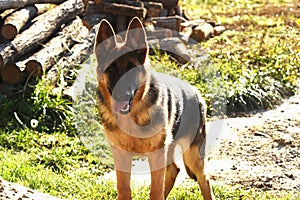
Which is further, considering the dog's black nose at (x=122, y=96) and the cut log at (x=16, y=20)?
the cut log at (x=16, y=20)

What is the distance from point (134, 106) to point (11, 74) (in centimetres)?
419

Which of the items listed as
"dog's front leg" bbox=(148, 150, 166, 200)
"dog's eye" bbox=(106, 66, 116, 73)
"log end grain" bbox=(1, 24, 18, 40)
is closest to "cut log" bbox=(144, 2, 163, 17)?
"log end grain" bbox=(1, 24, 18, 40)

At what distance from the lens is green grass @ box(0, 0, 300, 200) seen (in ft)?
22.8

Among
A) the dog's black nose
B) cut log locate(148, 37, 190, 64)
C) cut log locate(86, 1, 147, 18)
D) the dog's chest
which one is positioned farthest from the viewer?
cut log locate(86, 1, 147, 18)

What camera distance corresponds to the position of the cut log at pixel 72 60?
9.70 m

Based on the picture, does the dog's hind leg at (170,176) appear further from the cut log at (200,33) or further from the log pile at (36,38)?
the cut log at (200,33)

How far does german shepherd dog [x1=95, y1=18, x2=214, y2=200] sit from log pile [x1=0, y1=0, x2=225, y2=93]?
12.8ft

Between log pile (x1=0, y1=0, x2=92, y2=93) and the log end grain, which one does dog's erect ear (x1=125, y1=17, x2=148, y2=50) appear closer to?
log pile (x1=0, y1=0, x2=92, y2=93)

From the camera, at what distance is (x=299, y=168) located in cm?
784

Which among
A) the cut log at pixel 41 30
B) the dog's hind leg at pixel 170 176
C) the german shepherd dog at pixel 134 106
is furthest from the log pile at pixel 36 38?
the german shepherd dog at pixel 134 106

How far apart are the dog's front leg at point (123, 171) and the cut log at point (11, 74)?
13.0 ft

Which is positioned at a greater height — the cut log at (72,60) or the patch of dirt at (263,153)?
the cut log at (72,60)

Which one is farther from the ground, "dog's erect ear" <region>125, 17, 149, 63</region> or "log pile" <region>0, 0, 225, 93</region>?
"dog's erect ear" <region>125, 17, 149, 63</region>

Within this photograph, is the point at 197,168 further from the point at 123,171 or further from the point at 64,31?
the point at 64,31
